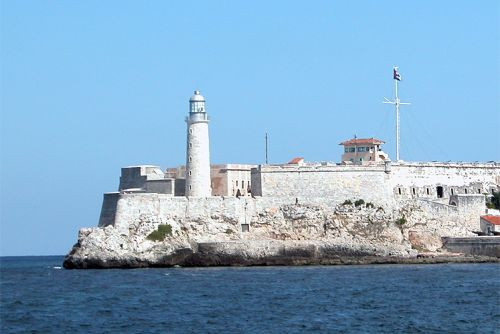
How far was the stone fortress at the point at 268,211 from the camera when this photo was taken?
4809 cm

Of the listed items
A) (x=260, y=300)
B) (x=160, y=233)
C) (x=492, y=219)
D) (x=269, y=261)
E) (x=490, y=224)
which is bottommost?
(x=260, y=300)

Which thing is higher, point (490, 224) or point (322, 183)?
point (322, 183)

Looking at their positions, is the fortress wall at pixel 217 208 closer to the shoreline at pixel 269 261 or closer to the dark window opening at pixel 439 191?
the shoreline at pixel 269 261

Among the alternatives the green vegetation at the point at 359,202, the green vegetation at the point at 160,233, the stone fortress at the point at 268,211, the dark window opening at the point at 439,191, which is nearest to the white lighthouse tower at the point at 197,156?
the stone fortress at the point at 268,211

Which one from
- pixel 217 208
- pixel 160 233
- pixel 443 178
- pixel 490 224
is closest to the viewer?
pixel 160 233

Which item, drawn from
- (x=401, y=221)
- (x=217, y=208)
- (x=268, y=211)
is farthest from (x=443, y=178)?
(x=217, y=208)

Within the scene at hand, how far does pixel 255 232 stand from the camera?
167 feet

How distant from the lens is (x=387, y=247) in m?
50.4

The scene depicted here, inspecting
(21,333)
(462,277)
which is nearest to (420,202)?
(462,277)

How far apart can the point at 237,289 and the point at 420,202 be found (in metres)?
17.7

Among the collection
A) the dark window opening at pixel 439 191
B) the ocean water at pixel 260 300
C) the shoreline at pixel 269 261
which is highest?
the dark window opening at pixel 439 191

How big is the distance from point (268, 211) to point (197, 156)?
3962 mm

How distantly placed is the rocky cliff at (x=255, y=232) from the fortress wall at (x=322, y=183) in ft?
1.49

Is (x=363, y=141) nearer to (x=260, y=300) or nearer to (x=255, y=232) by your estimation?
(x=255, y=232)
